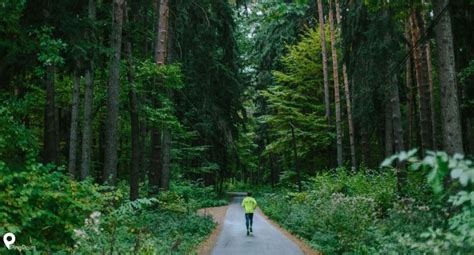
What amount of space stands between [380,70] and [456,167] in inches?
590

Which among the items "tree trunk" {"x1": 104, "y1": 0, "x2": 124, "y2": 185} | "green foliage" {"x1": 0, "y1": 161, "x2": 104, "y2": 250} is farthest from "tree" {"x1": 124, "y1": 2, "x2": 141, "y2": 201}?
"green foliage" {"x1": 0, "y1": 161, "x2": 104, "y2": 250}

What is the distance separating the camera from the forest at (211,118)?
23.5 feet

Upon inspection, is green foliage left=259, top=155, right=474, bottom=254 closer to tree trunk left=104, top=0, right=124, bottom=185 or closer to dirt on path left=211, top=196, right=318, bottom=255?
dirt on path left=211, top=196, right=318, bottom=255

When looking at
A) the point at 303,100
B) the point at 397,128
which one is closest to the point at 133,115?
the point at 397,128

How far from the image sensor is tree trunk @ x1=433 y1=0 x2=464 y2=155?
28.3 feet

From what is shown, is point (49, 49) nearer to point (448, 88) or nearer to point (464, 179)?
point (448, 88)

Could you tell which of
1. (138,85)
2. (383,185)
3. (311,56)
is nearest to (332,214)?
(383,185)

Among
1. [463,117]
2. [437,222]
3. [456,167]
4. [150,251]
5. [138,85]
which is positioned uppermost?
[138,85]

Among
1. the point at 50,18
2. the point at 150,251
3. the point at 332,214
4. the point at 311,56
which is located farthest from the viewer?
the point at 311,56

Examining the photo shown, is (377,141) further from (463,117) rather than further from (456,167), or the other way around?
(456,167)

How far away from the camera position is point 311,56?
29.2 metres

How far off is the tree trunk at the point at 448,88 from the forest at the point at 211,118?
0.02 m

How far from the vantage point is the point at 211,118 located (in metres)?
28.2

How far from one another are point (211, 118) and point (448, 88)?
20155 millimetres
